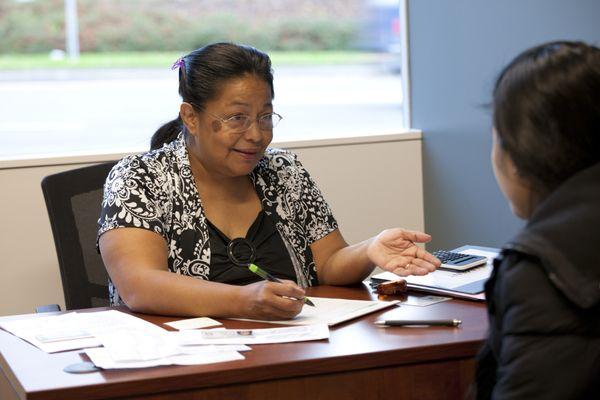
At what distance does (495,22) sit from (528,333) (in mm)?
2762

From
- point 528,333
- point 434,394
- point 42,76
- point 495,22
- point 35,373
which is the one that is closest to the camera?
point 528,333

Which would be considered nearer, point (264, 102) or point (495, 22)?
point (264, 102)

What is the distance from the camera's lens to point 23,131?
3.99 meters

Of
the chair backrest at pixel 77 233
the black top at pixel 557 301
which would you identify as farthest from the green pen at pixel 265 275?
the black top at pixel 557 301

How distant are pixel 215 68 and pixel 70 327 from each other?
0.82 meters

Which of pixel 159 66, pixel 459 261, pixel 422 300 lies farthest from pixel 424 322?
pixel 159 66

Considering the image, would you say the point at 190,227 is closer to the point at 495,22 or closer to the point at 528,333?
the point at 528,333

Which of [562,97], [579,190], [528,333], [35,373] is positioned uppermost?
[562,97]

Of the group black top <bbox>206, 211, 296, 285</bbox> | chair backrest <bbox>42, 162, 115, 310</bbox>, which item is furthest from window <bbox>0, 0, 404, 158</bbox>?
black top <bbox>206, 211, 296, 285</bbox>

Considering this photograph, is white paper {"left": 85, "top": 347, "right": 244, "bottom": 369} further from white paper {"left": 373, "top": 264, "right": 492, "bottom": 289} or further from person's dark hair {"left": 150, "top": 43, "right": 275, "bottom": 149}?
person's dark hair {"left": 150, "top": 43, "right": 275, "bottom": 149}

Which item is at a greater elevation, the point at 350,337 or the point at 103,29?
the point at 103,29

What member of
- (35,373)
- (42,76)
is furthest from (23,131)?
(35,373)

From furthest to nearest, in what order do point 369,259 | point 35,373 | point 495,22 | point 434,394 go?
point 495,22 → point 369,259 → point 434,394 → point 35,373

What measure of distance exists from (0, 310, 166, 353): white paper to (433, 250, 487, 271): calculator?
2.81 ft
